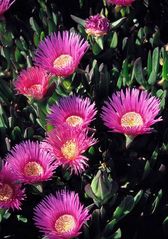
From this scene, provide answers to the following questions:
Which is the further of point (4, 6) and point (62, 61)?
point (4, 6)

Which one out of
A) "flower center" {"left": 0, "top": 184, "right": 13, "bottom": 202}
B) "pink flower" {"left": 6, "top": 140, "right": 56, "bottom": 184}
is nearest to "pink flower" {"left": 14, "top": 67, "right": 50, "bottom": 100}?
"pink flower" {"left": 6, "top": 140, "right": 56, "bottom": 184}

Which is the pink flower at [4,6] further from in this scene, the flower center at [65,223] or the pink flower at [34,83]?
the flower center at [65,223]

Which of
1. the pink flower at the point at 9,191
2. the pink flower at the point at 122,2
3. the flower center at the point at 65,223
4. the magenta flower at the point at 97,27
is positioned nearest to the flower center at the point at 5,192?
the pink flower at the point at 9,191

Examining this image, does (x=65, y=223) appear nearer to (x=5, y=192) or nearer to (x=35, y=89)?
(x=5, y=192)

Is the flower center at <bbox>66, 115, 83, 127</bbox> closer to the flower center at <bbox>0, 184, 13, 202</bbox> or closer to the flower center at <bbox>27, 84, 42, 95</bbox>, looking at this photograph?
the flower center at <bbox>27, 84, 42, 95</bbox>

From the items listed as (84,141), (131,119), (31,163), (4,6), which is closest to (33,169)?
(31,163)

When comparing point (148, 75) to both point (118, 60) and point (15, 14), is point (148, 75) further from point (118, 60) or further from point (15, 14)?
point (15, 14)
